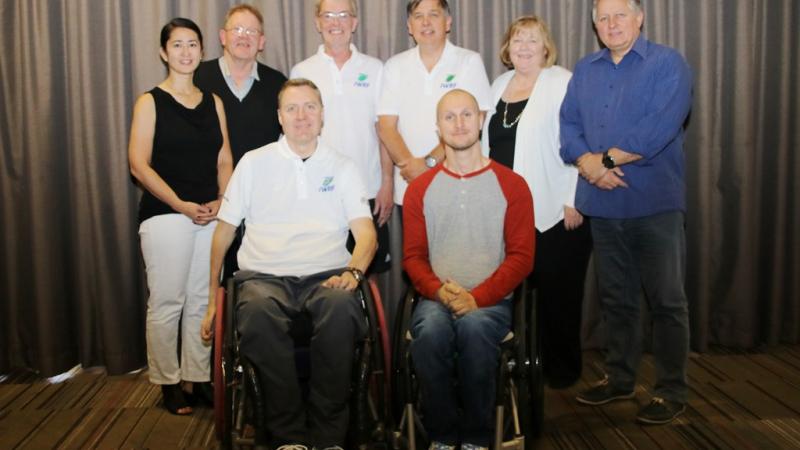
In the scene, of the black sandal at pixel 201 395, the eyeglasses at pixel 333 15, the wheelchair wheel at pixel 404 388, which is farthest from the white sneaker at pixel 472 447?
the eyeglasses at pixel 333 15

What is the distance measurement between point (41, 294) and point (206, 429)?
4.32ft

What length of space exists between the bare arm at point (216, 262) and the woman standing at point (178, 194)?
0.31 meters

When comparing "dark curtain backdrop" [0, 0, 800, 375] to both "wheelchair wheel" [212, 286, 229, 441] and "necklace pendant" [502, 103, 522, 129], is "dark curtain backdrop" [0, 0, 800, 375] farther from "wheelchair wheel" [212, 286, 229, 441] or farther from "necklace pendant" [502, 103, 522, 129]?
"wheelchair wheel" [212, 286, 229, 441]

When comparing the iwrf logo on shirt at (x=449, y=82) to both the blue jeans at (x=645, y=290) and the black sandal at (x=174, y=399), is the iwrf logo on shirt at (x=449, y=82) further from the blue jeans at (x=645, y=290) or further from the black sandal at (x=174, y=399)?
the black sandal at (x=174, y=399)

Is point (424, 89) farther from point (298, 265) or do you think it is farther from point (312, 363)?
point (312, 363)

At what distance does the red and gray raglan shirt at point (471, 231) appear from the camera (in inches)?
109

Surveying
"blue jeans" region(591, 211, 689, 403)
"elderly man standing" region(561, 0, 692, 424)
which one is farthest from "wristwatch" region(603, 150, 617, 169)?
"blue jeans" region(591, 211, 689, 403)

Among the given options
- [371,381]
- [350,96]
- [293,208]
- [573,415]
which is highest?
[350,96]

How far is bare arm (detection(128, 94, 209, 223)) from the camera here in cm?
317

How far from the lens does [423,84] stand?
335 centimetres

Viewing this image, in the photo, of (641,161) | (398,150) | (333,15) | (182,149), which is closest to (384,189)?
(398,150)

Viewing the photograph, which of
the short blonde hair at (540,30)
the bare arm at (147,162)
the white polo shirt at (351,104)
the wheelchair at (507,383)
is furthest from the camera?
the white polo shirt at (351,104)

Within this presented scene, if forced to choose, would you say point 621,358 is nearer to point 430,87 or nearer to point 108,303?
point 430,87

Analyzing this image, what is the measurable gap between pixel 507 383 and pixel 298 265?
2.78ft
